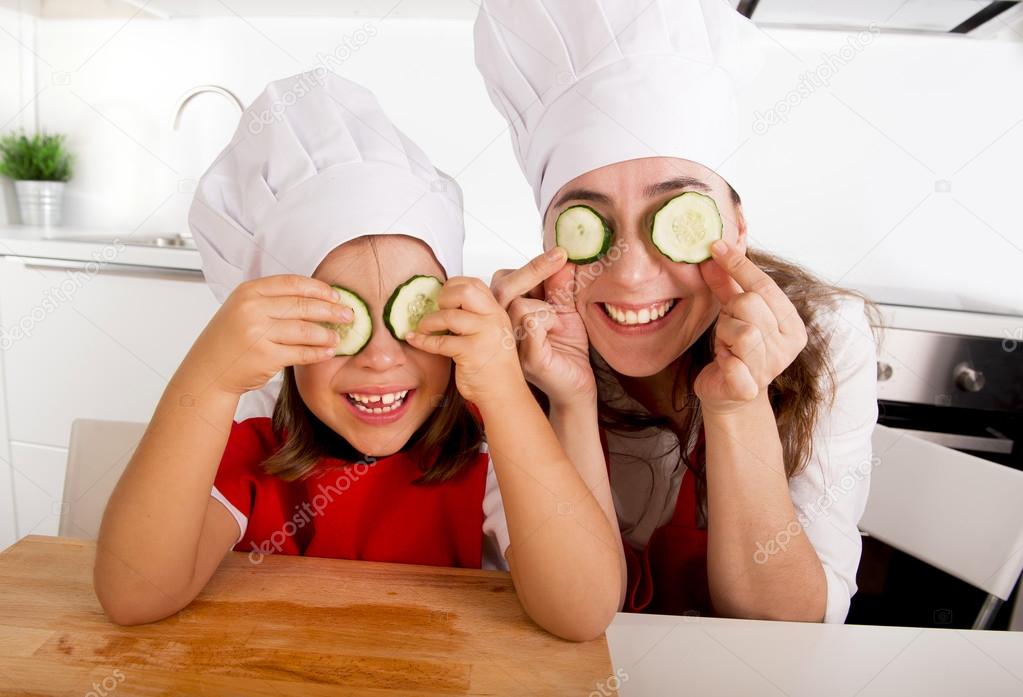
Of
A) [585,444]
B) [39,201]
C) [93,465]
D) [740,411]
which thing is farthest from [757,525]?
[39,201]

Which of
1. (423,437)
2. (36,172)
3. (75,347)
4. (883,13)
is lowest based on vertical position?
(75,347)

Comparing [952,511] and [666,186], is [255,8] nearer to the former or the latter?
[666,186]

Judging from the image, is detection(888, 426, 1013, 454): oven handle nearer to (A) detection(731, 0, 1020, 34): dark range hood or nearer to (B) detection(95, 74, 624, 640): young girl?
(A) detection(731, 0, 1020, 34): dark range hood

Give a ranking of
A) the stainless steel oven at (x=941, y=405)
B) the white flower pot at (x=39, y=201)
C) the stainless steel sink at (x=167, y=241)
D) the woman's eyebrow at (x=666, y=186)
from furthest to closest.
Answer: the white flower pot at (x=39, y=201), the stainless steel sink at (x=167, y=241), the stainless steel oven at (x=941, y=405), the woman's eyebrow at (x=666, y=186)

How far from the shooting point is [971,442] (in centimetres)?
234

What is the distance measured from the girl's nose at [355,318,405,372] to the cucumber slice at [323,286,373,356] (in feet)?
0.04

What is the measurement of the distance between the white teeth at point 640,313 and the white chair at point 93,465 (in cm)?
87

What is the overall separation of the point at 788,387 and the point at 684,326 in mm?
209

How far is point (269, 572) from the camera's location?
3.03 feet

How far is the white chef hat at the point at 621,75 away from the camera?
3.74ft

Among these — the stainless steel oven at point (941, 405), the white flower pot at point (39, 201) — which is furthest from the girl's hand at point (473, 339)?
the white flower pot at point (39, 201)

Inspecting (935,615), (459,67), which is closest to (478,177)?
(459,67)

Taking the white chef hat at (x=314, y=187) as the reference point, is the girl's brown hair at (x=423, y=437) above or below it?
below

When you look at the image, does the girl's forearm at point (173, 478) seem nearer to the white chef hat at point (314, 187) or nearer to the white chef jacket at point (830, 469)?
the white chef hat at point (314, 187)
